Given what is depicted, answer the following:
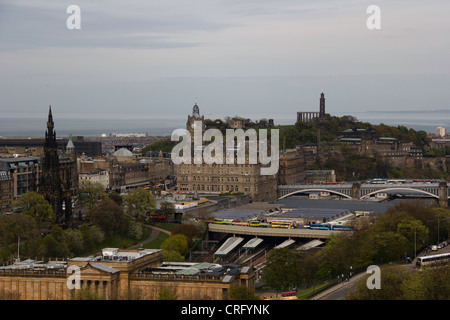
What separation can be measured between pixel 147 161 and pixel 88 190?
41.3 meters

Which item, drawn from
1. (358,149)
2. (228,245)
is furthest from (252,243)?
Result: (358,149)

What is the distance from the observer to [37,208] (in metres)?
80.5

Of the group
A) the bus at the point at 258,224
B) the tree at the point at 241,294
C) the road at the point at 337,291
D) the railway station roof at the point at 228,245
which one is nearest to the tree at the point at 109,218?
the railway station roof at the point at 228,245

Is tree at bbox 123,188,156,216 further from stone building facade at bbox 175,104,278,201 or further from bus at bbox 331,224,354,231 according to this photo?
stone building facade at bbox 175,104,278,201

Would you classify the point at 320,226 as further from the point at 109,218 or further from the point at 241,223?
the point at 109,218

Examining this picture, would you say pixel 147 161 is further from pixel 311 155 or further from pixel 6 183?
pixel 6 183

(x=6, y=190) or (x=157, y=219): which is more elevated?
(x=6, y=190)

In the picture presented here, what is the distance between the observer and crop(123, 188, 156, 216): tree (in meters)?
93.9

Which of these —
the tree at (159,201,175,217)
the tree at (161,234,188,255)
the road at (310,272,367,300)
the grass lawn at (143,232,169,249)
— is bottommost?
the grass lawn at (143,232,169,249)

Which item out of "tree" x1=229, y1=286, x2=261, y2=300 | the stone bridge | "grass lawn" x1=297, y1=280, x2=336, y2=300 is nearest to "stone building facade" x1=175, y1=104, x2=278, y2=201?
the stone bridge

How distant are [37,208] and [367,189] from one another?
56247 mm

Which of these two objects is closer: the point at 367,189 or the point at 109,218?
the point at 109,218

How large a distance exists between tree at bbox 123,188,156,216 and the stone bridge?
118 ft
